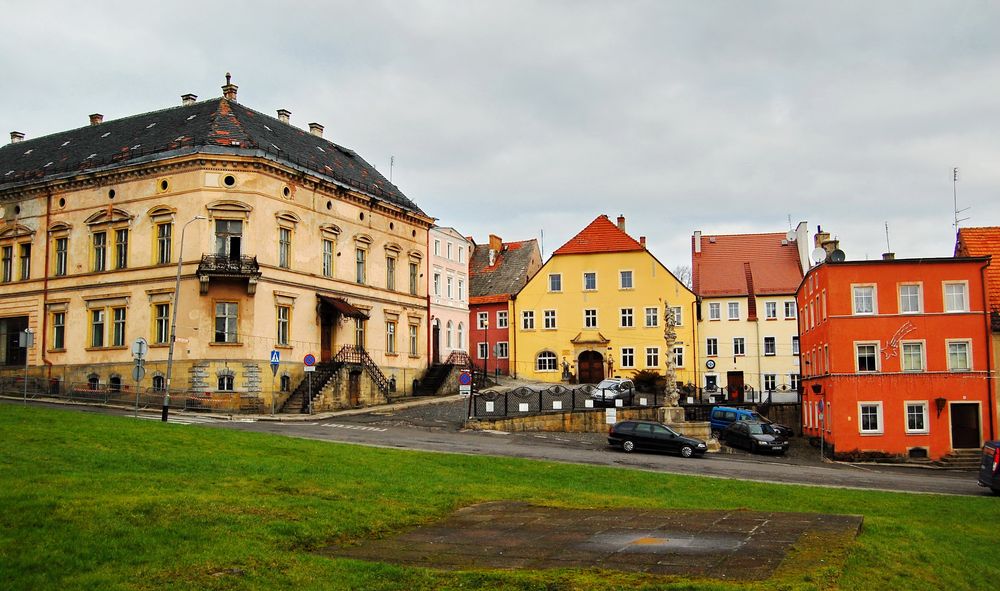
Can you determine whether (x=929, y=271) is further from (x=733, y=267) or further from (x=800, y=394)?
(x=733, y=267)

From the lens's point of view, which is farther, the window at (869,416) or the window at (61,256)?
the window at (61,256)

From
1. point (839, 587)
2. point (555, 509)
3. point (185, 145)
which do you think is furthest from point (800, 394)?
point (839, 587)

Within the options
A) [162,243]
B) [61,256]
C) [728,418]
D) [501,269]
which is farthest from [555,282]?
Result: [61,256]

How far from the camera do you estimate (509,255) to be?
7869cm

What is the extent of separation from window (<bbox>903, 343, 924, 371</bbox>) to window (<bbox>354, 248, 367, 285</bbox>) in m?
Result: 27.5

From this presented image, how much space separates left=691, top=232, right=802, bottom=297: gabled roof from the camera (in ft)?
225

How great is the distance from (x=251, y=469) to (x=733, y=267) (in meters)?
58.0

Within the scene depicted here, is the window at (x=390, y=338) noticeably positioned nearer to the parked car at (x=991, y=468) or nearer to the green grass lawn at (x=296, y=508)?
the green grass lawn at (x=296, y=508)

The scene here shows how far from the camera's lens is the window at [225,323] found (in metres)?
41.8

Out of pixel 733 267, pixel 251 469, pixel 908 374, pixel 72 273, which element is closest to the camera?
pixel 251 469

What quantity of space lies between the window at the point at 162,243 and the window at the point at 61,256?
21.9ft

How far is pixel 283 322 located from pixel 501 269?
112 ft

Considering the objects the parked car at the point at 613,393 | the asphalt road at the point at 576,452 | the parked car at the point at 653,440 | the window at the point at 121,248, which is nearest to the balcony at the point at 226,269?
the window at the point at 121,248

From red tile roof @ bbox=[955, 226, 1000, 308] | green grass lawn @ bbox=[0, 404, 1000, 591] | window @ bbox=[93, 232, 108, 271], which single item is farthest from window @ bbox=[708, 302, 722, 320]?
green grass lawn @ bbox=[0, 404, 1000, 591]
